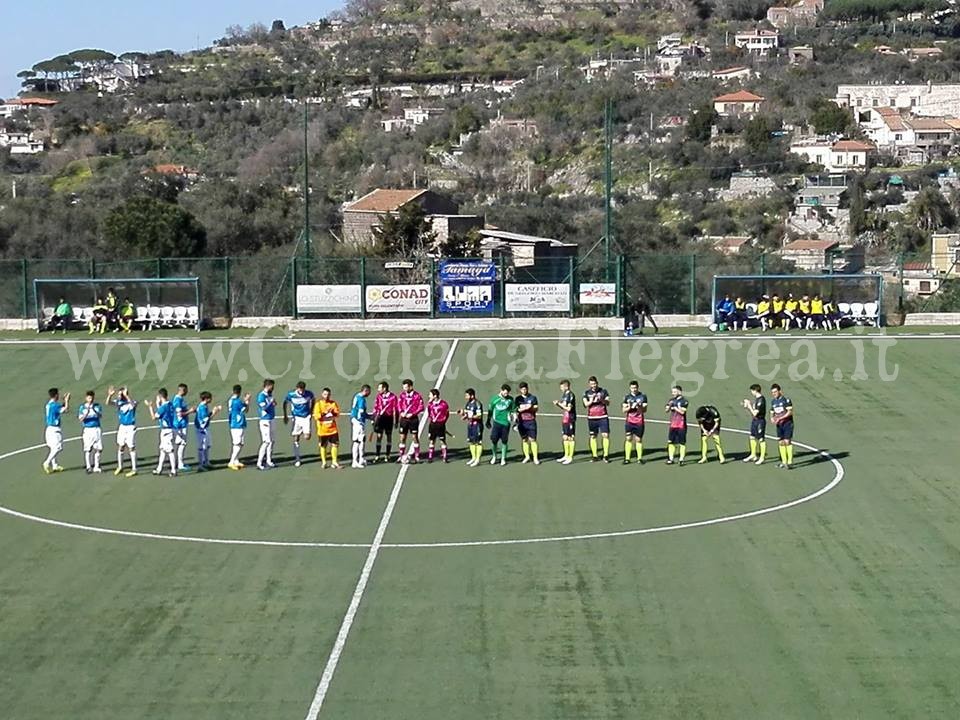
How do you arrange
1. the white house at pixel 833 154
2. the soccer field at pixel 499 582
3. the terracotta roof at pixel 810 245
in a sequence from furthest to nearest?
1. the white house at pixel 833 154
2. the terracotta roof at pixel 810 245
3. the soccer field at pixel 499 582

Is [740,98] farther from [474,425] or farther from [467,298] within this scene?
[474,425]

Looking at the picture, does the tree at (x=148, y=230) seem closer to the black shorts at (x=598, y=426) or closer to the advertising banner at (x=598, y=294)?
the advertising banner at (x=598, y=294)

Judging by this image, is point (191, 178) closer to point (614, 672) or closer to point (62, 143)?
point (62, 143)

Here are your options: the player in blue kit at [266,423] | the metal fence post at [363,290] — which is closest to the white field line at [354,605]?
the player in blue kit at [266,423]

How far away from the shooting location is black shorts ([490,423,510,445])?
2472cm

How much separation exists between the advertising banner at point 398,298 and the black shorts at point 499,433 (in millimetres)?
18906

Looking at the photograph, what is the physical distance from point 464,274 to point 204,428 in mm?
19798

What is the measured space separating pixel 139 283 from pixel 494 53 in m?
119

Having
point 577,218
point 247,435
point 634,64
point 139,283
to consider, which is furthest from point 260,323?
point 634,64

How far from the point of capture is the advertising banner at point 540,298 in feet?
143

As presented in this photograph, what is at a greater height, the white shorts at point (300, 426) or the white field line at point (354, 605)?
the white shorts at point (300, 426)

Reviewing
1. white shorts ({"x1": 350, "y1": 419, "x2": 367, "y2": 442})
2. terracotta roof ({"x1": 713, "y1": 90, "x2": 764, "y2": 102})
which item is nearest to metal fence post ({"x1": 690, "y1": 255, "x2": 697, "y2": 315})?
white shorts ({"x1": 350, "y1": 419, "x2": 367, "y2": 442})

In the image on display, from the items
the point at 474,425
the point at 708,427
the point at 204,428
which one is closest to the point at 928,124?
the point at 708,427

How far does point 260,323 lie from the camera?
44562 mm
